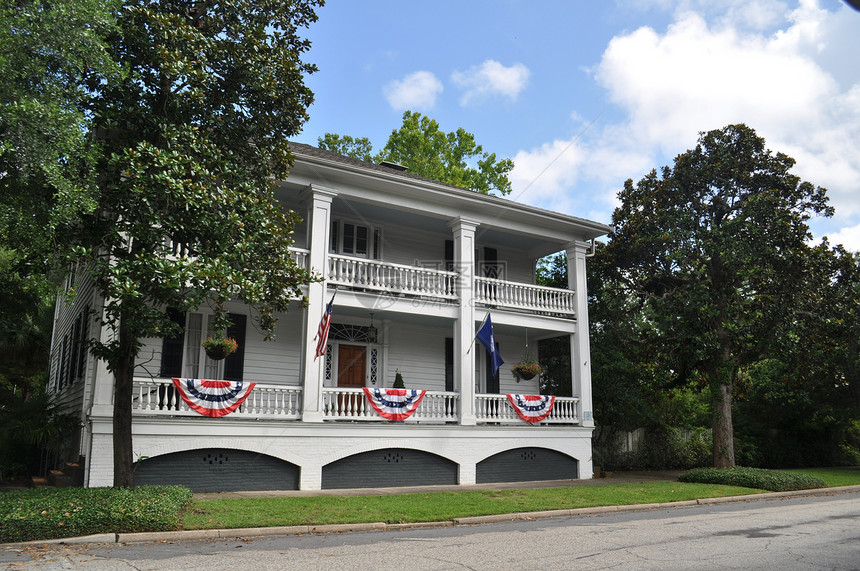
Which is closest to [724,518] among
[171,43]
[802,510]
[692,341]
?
[802,510]

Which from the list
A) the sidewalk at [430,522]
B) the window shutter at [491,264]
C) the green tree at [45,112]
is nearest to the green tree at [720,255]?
the sidewalk at [430,522]

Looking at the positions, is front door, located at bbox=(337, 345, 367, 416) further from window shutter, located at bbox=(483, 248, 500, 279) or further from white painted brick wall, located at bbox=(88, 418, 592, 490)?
window shutter, located at bbox=(483, 248, 500, 279)

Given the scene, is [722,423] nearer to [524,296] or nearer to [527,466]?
[527,466]

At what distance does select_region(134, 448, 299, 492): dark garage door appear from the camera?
43.1ft

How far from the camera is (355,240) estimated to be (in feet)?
59.7

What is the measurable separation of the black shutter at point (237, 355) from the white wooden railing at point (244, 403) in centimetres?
107

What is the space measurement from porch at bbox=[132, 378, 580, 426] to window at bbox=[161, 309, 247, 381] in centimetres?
53

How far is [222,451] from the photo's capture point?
13727 millimetres

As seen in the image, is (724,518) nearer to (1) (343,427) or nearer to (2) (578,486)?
(2) (578,486)

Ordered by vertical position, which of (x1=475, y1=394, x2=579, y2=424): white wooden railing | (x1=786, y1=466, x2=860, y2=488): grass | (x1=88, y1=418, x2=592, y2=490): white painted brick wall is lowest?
(x1=786, y1=466, x2=860, y2=488): grass

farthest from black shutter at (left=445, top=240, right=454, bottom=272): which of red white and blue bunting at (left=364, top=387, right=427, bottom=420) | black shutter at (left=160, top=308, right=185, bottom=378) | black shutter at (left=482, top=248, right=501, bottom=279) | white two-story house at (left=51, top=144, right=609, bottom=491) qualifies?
black shutter at (left=160, top=308, right=185, bottom=378)

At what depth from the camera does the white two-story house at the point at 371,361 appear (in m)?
13.6

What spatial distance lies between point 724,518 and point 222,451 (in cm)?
973

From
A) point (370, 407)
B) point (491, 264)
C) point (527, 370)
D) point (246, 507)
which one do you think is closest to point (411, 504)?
point (246, 507)
